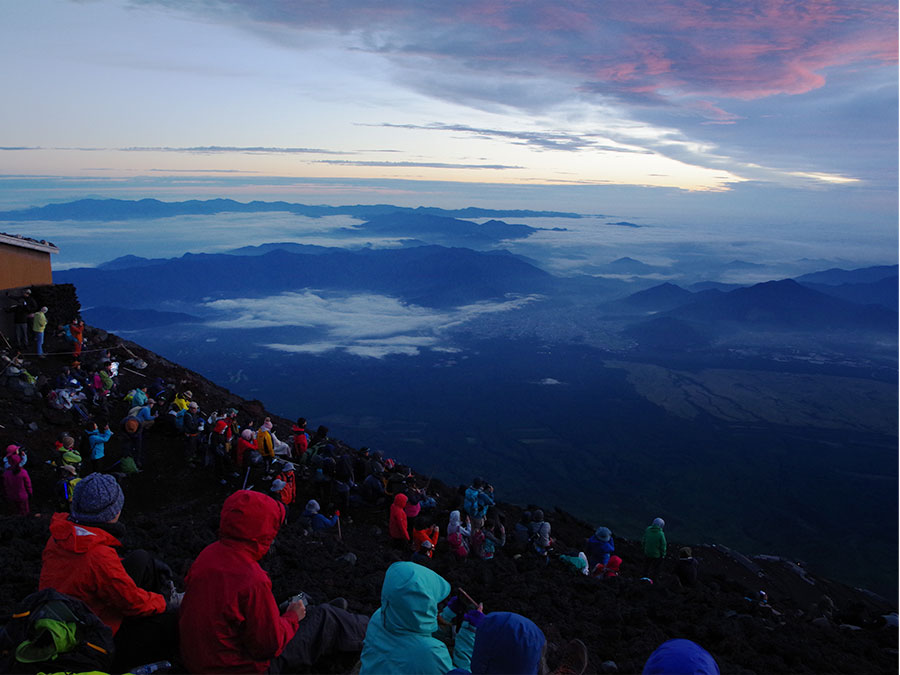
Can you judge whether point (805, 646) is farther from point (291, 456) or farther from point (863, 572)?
point (863, 572)

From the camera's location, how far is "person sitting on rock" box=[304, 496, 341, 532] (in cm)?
1113

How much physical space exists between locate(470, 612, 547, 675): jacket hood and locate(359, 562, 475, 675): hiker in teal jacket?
1.79ft

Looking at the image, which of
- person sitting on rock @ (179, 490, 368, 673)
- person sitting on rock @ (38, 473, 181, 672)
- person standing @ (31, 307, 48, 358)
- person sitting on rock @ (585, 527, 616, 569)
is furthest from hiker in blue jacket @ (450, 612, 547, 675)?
person standing @ (31, 307, 48, 358)

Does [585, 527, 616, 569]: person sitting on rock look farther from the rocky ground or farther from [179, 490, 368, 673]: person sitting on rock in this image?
[179, 490, 368, 673]: person sitting on rock

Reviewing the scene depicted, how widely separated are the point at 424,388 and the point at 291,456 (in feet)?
390

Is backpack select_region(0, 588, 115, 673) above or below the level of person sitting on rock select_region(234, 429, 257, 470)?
above

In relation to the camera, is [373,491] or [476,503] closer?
[476,503]

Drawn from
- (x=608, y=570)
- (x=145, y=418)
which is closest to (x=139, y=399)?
(x=145, y=418)

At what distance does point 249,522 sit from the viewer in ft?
12.8

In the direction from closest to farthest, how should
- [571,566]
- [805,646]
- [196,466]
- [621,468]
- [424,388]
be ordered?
[805,646]
[571,566]
[196,466]
[621,468]
[424,388]

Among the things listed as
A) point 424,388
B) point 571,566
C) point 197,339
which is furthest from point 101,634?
point 197,339

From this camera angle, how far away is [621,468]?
8156 cm

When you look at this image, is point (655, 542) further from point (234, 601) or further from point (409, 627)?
point (234, 601)

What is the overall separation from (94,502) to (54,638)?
3.39 feet
